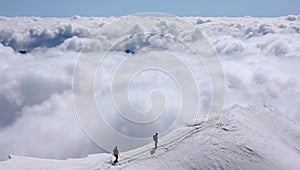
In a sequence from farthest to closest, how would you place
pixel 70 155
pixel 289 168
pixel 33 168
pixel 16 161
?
pixel 70 155 < pixel 16 161 < pixel 33 168 < pixel 289 168

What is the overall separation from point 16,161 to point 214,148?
24073mm

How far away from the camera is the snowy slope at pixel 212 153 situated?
31938 millimetres

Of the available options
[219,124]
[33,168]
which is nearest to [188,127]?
[219,124]

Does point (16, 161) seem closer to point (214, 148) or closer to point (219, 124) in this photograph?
point (214, 148)

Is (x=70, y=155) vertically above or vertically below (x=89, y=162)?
above

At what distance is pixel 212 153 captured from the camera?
110 feet

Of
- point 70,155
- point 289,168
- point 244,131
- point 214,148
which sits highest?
point 70,155

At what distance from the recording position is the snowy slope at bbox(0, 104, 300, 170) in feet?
105

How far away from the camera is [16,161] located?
36.0 meters

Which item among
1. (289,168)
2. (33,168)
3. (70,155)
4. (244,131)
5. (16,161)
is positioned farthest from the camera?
(70,155)

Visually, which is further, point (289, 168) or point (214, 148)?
point (214, 148)

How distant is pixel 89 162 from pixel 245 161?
1797cm

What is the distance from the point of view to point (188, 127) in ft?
138

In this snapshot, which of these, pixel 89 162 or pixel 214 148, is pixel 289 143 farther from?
pixel 89 162
